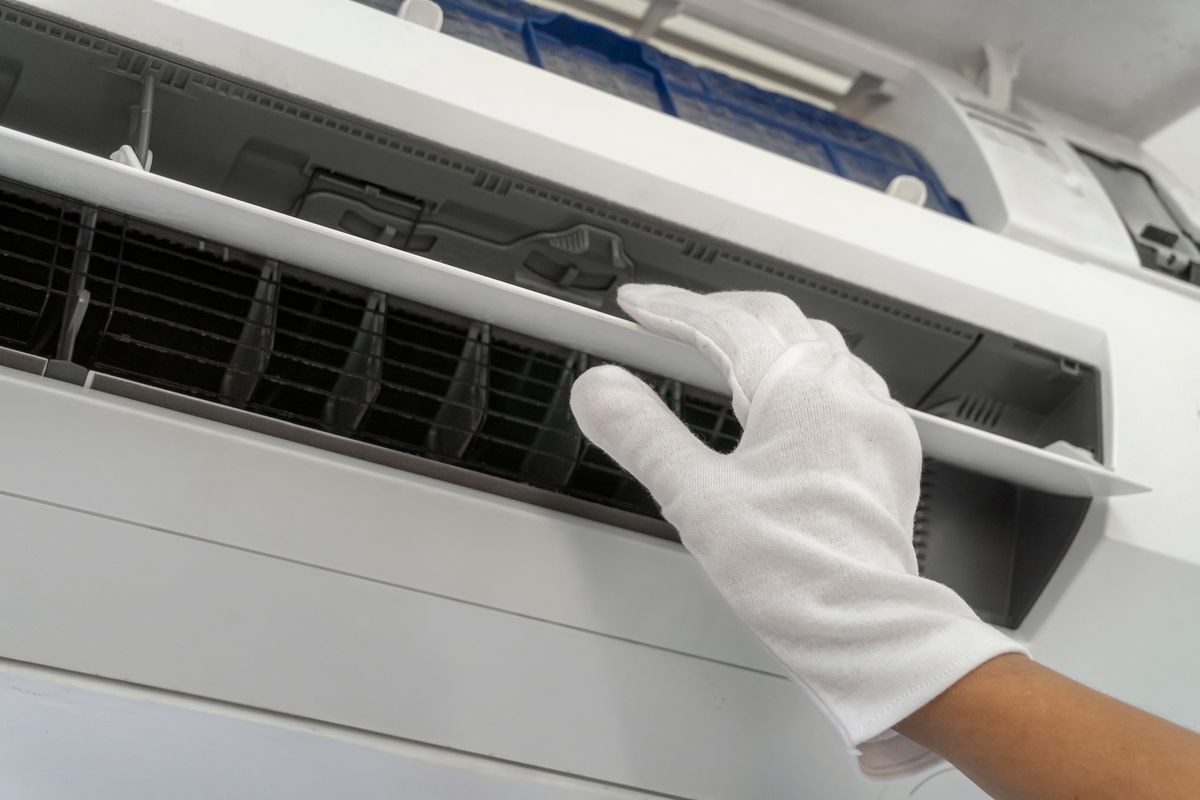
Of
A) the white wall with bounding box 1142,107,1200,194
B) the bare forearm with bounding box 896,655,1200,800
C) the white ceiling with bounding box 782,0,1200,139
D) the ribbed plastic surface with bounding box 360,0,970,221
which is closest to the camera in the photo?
the bare forearm with bounding box 896,655,1200,800

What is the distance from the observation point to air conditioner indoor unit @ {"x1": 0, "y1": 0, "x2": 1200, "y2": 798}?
0.76m

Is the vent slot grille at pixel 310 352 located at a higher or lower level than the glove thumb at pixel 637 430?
lower

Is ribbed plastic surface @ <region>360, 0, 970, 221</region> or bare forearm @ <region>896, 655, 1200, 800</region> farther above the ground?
ribbed plastic surface @ <region>360, 0, 970, 221</region>

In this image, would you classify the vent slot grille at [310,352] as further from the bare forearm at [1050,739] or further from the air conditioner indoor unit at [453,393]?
the bare forearm at [1050,739]

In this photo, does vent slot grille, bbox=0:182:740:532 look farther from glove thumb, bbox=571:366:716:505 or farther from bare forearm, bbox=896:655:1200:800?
bare forearm, bbox=896:655:1200:800

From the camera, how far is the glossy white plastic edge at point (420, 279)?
2.12 ft

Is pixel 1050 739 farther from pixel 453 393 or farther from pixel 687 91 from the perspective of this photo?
pixel 687 91

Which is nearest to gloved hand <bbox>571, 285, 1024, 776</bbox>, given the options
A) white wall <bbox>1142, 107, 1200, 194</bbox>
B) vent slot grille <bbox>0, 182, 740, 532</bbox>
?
vent slot grille <bbox>0, 182, 740, 532</bbox>

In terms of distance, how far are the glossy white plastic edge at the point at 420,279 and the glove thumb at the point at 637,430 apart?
38mm

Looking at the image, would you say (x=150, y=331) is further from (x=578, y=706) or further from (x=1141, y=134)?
(x=1141, y=134)

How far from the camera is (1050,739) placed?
23.6 inches

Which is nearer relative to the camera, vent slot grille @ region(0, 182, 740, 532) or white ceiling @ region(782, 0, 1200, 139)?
vent slot grille @ region(0, 182, 740, 532)

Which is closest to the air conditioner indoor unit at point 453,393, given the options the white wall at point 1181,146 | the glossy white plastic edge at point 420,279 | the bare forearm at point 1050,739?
the glossy white plastic edge at point 420,279

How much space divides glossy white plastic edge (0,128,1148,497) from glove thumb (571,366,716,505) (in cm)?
4
